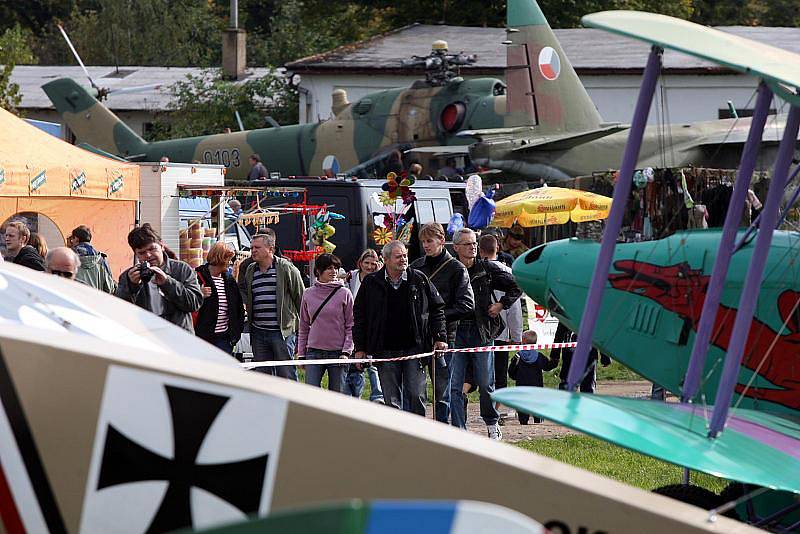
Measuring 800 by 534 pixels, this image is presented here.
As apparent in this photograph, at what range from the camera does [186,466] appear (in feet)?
10.0

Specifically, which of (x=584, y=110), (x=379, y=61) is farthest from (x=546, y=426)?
(x=379, y=61)

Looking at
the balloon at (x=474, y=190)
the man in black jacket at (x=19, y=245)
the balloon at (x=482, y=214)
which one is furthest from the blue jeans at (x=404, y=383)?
the balloon at (x=474, y=190)

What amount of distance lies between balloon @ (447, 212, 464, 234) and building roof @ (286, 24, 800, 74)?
18.9 m

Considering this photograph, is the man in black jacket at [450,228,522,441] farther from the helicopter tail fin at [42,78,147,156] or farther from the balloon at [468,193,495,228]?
the helicopter tail fin at [42,78,147,156]

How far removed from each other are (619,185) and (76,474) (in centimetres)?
274

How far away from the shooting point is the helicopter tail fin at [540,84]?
23.4 m

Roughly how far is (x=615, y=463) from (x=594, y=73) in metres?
28.6

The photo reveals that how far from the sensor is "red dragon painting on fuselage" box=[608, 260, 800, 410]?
6027 mm

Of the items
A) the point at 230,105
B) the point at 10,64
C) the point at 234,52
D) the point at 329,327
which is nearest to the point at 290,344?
the point at 329,327

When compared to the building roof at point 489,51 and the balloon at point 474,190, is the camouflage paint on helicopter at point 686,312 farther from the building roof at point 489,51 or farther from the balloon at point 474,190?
the building roof at point 489,51

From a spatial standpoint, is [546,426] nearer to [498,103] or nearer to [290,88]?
[498,103]

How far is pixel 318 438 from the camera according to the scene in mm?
3053

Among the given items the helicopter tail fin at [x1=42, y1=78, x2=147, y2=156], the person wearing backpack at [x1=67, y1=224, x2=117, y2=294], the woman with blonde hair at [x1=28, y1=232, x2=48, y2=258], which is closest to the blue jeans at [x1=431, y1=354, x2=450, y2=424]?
the person wearing backpack at [x1=67, y1=224, x2=117, y2=294]

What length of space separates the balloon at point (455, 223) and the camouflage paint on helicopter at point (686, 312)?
10.1 metres
